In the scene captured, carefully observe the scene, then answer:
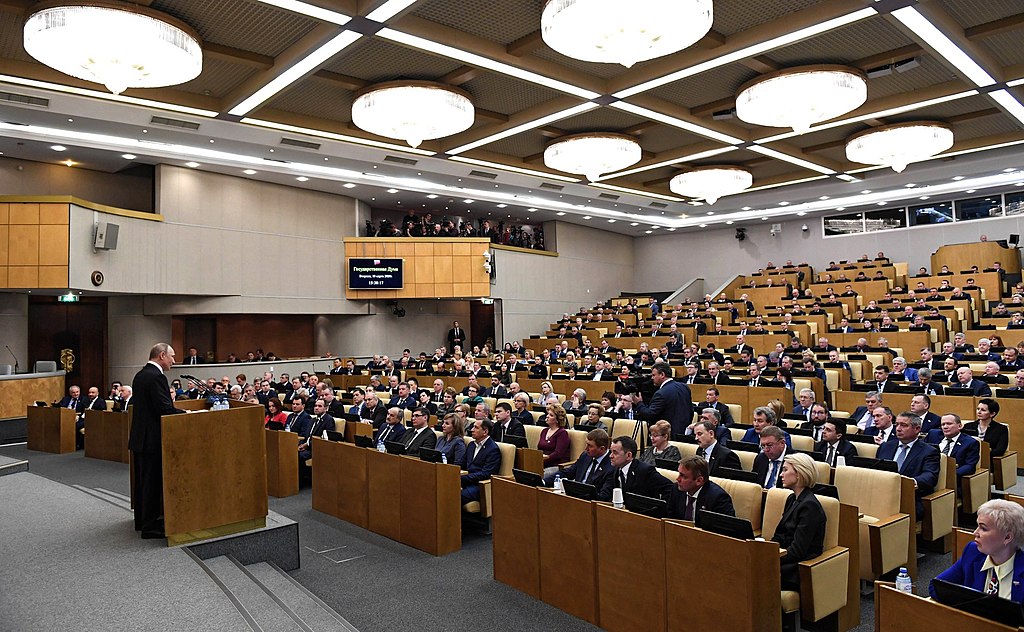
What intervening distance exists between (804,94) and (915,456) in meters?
5.51

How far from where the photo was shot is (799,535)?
384cm

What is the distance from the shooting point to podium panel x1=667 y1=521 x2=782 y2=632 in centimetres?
330

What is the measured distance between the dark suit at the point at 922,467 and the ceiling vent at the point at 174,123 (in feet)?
37.1

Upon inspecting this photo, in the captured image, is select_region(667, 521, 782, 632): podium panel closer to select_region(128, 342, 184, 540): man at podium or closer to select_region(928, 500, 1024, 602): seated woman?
select_region(928, 500, 1024, 602): seated woman

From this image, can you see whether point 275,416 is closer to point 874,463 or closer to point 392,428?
point 392,428

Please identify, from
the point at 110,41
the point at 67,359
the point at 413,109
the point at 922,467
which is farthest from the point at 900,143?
the point at 67,359

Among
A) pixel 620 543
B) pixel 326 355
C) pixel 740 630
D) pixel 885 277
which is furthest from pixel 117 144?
pixel 885 277

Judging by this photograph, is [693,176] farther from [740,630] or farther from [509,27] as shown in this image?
[740,630]

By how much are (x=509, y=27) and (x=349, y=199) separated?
1088 cm

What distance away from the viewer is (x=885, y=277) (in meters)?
17.4

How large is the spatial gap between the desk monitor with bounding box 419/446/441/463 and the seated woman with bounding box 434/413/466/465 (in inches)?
29.9

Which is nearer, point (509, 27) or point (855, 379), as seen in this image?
point (509, 27)

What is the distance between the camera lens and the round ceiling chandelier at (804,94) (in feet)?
29.4

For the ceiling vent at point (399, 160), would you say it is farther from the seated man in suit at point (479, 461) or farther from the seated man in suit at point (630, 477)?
the seated man in suit at point (630, 477)
